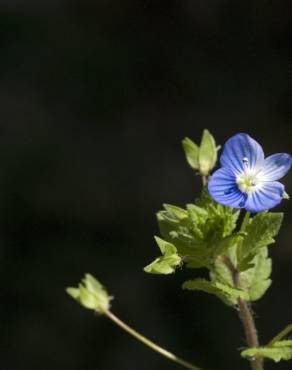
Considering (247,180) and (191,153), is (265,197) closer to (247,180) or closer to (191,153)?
(247,180)

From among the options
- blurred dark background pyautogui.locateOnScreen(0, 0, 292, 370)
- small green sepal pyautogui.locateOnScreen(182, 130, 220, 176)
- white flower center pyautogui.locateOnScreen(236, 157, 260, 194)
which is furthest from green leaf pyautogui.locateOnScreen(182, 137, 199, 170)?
blurred dark background pyautogui.locateOnScreen(0, 0, 292, 370)

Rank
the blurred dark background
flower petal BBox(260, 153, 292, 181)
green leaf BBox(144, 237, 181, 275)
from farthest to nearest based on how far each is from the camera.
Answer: the blurred dark background, flower petal BBox(260, 153, 292, 181), green leaf BBox(144, 237, 181, 275)

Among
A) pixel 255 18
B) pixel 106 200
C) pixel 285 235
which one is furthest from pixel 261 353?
→ pixel 255 18

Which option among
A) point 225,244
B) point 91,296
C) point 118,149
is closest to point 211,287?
point 225,244

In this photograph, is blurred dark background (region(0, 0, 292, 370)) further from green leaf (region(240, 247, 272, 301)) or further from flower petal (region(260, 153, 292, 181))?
flower petal (region(260, 153, 292, 181))

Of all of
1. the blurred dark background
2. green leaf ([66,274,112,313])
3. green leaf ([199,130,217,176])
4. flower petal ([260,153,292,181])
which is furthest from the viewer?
the blurred dark background

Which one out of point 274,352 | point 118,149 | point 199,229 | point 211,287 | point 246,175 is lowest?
point 274,352
